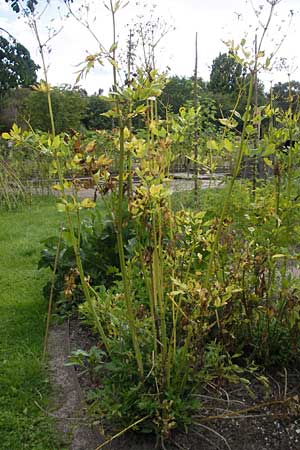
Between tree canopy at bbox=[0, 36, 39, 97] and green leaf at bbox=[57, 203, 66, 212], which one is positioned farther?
tree canopy at bbox=[0, 36, 39, 97]

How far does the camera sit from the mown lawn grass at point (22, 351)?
1.97m

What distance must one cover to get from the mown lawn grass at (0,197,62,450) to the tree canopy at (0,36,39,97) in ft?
17.8

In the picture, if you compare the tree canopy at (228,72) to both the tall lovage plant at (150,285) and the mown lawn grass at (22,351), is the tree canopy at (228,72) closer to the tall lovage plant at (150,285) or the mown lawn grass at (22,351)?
the tall lovage plant at (150,285)

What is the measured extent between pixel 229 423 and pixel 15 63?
9.38 meters

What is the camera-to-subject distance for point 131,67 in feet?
5.46

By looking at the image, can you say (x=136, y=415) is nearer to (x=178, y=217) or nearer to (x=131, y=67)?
(x=178, y=217)

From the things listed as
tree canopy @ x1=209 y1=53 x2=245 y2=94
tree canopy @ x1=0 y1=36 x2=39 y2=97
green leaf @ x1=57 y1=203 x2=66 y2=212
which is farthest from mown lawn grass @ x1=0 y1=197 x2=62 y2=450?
tree canopy @ x1=0 y1=36 x2=39 y2=97

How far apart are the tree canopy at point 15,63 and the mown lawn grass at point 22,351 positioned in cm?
542

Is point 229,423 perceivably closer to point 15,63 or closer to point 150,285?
point 150,285

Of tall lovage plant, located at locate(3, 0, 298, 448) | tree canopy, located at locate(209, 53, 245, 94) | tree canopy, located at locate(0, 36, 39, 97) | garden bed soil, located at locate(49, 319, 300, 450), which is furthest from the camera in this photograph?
tree canopy, located at locate(0, 36, 39, 97)

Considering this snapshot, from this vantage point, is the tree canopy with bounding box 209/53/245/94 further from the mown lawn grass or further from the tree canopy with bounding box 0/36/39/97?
the tree canopy with bounding box 0/36/39/97

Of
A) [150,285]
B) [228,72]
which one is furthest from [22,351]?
[228,72]

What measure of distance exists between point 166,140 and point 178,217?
34 centimetres

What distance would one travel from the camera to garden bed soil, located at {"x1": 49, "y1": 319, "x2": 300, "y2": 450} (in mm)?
1752
